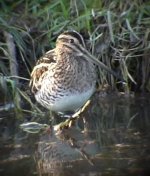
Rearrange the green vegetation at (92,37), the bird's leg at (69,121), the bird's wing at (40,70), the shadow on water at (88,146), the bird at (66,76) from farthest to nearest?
the green vegetation at (92,37)
the bird's wing at (40,70)
the bird at (66,76)
the bird's leg at (69,121)
the shadow on water at (88,146)

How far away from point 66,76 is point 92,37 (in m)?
0.79

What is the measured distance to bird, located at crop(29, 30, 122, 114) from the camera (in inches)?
224

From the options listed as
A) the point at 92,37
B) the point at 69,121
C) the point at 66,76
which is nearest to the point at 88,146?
the point at 69,121

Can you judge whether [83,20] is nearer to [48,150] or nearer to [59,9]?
[59,9]

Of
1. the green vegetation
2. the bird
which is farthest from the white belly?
the green vegetation

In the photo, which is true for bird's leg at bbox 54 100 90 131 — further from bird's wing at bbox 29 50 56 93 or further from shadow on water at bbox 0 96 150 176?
bird's wing at bbox 29 50 56 93

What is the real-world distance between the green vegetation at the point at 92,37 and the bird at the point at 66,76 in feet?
1.18

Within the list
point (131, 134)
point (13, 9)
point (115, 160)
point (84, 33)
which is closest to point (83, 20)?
point (84, 33)

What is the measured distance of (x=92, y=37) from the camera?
6.52 metres

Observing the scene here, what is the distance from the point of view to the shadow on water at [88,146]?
15.8ft

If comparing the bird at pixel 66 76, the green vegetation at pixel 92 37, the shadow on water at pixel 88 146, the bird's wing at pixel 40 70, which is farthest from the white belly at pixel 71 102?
the green vegetation at pixel 92 37

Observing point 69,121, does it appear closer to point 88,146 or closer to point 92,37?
point 88,146

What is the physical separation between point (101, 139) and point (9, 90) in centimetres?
126

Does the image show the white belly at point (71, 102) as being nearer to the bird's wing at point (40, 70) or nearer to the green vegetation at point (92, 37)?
the bird's wing at point (40, 70)
